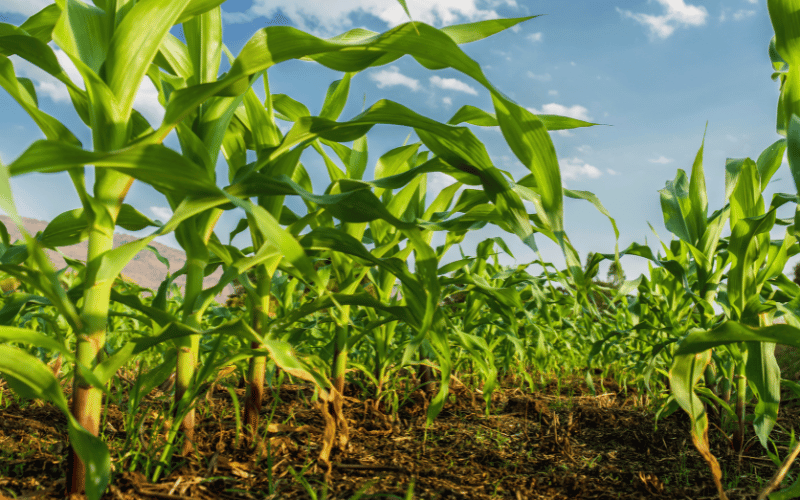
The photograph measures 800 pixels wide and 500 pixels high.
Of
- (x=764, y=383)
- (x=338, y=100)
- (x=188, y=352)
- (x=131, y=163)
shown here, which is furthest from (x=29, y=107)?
(x=764, y=383)

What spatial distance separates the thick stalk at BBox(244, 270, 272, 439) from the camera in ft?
3.65

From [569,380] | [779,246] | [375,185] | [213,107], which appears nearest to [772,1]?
[779,246]

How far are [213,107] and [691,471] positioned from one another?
164 centimetres

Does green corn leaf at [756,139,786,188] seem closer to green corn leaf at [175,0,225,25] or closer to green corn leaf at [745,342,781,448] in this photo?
green corn leaf at [745,342,781,448]

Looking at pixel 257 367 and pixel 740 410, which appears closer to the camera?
pixel 257 367

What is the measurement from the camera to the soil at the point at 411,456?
0.93 metres

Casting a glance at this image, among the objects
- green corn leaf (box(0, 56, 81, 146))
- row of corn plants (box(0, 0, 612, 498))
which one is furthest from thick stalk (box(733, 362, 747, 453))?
green corn leaf (box(0, 56, 81, 146))

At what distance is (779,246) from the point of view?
50.7 inches

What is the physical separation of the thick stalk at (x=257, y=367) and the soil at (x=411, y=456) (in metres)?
0.05

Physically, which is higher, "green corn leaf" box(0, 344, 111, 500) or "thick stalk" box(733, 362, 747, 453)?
"green corn leaf" box(0, 344, 111, 500)

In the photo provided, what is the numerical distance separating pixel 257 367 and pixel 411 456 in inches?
20.2

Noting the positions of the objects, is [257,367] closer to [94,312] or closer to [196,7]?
[94,312]

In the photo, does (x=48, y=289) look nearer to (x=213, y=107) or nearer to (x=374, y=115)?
(x=213, y=107)

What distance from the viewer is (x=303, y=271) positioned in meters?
0.65
